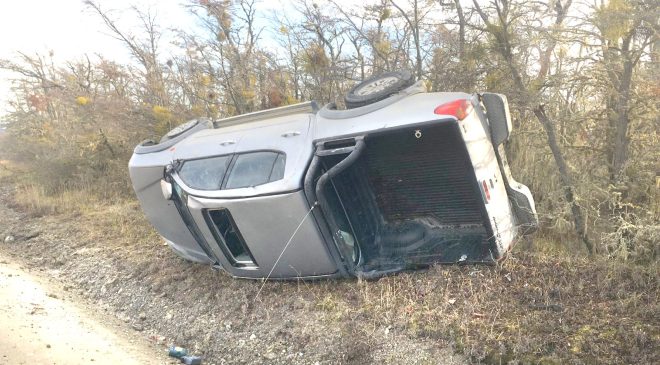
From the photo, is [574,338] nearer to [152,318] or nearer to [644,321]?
[644,321]

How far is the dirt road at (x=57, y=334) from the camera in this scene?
4250mm

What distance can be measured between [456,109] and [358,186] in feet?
5.06

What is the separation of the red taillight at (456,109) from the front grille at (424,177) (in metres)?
0.23

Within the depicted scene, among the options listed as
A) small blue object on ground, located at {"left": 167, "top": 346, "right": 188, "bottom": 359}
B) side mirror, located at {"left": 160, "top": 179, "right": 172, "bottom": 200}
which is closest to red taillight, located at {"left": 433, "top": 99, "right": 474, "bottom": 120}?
side mirror, located at {"left": 160, "top": 179, "right": 172, "bottom": 200}

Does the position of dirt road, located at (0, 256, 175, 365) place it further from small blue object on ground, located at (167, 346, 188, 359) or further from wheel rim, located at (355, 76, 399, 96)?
wheel rim, located at (355, 76, 399, 96)

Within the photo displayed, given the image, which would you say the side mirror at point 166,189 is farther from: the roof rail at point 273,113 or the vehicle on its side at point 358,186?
the roof rail at point 273,113

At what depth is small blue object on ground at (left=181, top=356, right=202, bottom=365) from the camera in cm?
451

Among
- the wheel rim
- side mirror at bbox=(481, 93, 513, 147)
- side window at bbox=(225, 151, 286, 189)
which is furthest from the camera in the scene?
the wheel rim

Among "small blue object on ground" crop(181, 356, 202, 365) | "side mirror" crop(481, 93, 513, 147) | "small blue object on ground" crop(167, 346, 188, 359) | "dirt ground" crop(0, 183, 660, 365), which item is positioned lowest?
"dirt ground" crop(0, 183, 660, 365)

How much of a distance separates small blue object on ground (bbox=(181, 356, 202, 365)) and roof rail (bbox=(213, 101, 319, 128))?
9.03 feet

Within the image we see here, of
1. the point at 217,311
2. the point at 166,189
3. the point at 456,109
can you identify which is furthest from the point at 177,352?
the point at 456,109

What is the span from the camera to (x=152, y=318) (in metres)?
5.75

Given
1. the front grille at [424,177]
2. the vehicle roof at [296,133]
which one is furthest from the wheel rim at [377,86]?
the front grille at [424,177]

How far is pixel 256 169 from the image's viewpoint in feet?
16.0
